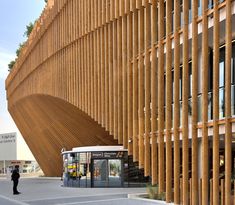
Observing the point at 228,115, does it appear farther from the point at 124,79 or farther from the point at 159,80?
the point at 124,79

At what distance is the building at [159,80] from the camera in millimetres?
12570

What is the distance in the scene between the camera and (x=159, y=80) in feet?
49.4

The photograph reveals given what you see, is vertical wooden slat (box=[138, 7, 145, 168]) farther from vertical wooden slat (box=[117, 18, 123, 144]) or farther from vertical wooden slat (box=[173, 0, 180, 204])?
vertical wooden slat (box=[173, 0, 180, 204])

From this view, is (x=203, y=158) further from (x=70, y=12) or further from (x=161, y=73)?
(x=70, y=12)

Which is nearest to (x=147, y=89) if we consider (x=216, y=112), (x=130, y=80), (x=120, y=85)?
(x=130, y=80)

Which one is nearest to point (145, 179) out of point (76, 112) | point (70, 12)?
point (76, 112)

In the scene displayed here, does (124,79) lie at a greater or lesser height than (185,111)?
greater

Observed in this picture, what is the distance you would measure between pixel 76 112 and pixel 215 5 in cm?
1708

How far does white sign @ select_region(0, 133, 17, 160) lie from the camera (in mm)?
70688

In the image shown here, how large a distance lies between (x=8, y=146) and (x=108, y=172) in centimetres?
4642

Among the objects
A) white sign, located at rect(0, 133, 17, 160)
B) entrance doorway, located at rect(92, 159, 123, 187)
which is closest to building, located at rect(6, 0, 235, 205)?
entrance doorway, located at rect(92, 159, 123, 187)

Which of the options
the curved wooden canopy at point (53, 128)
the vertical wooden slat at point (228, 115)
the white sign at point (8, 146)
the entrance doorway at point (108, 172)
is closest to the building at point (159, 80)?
the vertical wooden slat at point (228, 115)

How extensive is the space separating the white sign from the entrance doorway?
1730 inches

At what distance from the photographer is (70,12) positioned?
24.6 metres
